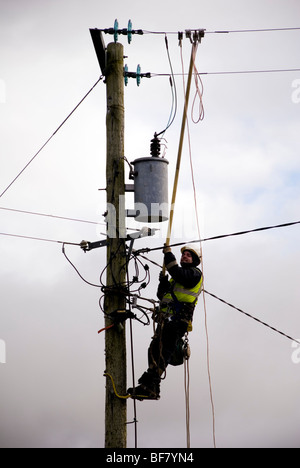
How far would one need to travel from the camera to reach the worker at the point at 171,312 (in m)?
9.53

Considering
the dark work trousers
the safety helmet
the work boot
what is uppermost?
the safety helmet

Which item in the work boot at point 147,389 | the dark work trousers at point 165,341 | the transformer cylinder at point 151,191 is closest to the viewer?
the work boot at point 147,389

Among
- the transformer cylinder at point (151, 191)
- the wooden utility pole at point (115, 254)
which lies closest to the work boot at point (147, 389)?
the wooden utility pole at point (115, 254)

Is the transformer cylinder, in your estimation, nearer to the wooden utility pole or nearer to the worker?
the wooden utility pole

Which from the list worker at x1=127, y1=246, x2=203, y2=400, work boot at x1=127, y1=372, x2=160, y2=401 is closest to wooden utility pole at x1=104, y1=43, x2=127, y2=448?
work boot at x1=127, y1=372, x2=160, y2=401

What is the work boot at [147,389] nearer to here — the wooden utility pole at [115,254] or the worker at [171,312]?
the worker at [171,312]

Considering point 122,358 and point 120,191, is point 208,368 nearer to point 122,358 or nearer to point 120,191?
point 122,358

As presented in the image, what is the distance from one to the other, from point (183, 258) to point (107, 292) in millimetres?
1211

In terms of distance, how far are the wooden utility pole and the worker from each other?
43 cm

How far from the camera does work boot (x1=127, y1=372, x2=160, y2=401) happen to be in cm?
931

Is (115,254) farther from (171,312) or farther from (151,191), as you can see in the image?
(171,312)

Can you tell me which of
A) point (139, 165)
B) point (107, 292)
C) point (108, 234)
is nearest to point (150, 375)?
point (107, 292)

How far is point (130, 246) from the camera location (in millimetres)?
9500
